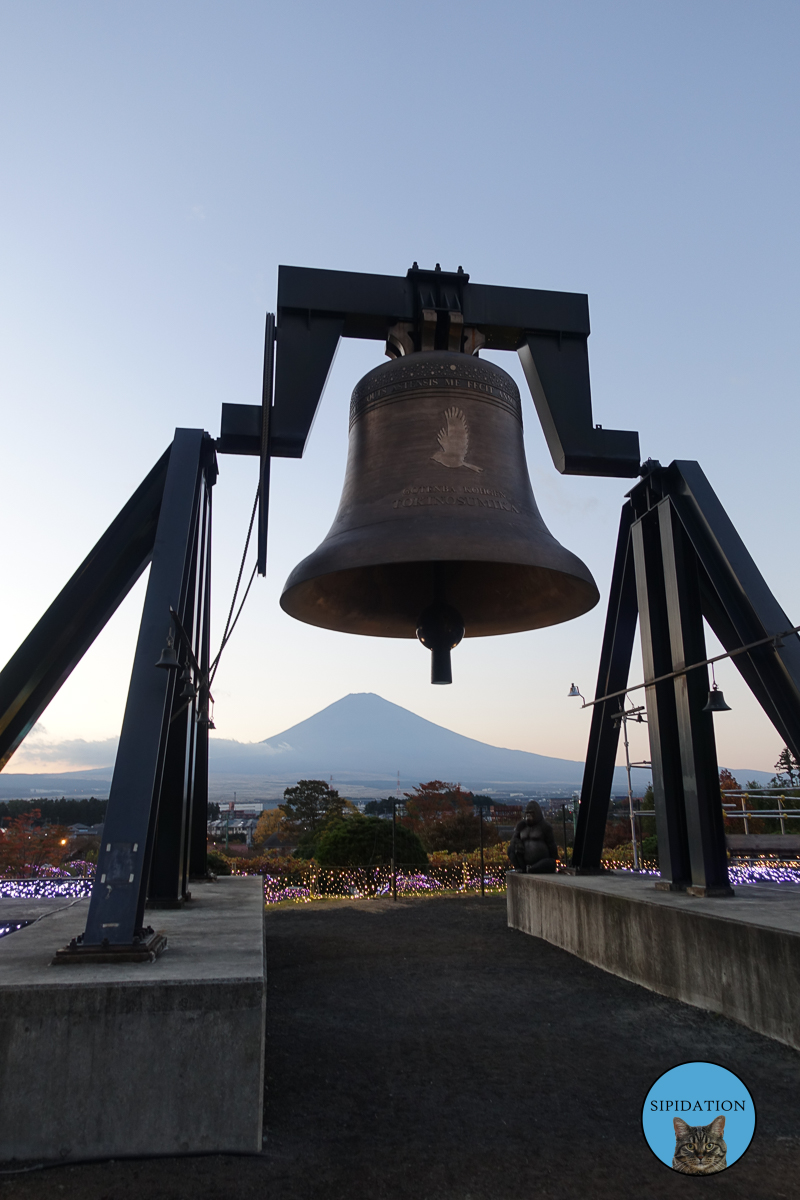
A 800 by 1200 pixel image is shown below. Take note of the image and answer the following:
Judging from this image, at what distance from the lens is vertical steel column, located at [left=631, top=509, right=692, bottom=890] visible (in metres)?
5.76

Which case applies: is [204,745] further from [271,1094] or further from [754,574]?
[754,574]

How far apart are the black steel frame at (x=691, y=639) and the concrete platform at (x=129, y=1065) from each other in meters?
3.58

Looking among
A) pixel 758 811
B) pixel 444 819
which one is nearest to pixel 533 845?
pixel 758 811

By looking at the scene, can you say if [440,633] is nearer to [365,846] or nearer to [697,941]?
[697,941]

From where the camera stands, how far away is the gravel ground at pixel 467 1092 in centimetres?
259

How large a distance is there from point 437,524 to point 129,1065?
2.86 m

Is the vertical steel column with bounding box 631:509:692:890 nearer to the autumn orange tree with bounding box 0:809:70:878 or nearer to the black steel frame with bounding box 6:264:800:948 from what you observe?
the black steel frame with bounding box 6:264:800:948

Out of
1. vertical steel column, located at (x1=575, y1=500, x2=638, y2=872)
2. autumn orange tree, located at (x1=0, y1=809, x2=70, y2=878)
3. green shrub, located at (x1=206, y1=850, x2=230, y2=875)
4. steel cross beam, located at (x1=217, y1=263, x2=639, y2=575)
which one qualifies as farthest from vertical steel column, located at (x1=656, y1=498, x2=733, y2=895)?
autumn orange tree, located at (x1=0, y1=809, x2=70, y2=878)

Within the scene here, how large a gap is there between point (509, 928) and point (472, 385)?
19.7ft

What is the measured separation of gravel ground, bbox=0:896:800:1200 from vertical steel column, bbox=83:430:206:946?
934 millimetres

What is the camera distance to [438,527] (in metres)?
4.19

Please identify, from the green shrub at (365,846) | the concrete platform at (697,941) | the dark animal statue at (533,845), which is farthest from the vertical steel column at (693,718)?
the green shrub at (365,846)

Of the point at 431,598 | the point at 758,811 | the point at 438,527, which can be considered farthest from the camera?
the point at 758,811

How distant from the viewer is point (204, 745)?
6914 millimetres
